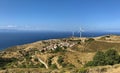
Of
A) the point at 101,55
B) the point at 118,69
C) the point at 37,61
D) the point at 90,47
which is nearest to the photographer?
the point at 118,69

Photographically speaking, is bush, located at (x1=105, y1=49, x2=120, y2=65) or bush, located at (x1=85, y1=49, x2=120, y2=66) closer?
bush, located at (x1=105, y1=49, x2=120, y2=65)

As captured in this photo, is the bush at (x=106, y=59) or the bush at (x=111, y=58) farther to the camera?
the bush at (x=106, y=59)

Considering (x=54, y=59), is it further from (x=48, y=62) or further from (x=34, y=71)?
(x=34, y=71)

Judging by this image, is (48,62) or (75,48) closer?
(48,62)

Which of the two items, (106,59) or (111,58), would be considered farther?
(111,58)

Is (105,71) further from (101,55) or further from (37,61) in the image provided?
(37,61)

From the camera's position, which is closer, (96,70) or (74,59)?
(96,70)

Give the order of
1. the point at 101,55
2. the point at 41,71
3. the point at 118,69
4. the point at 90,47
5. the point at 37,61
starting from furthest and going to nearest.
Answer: the point at 90,47, the point at 37,61, the point at 101,55, the point at 41,71, the point at 118,69

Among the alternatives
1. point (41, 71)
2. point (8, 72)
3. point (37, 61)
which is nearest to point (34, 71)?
point (41, 71)

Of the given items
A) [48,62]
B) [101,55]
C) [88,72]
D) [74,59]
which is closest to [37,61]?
Result: [48,62]
